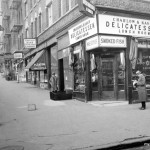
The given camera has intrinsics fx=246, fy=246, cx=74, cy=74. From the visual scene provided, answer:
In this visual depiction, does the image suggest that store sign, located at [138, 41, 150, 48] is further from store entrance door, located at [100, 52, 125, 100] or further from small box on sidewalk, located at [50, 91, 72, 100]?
small box on sidewalk, located at [50, 91, 72, 100]

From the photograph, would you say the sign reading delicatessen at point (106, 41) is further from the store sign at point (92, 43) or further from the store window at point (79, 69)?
the store window at point (79, 69)

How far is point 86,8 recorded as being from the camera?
10.4 m

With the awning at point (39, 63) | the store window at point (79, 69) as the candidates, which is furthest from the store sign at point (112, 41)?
the awning at point (39, 63)

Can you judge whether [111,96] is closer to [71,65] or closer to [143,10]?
[71,65]

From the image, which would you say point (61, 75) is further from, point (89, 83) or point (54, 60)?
point (89, 83)

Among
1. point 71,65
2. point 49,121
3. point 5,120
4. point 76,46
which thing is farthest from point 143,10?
point 5,120

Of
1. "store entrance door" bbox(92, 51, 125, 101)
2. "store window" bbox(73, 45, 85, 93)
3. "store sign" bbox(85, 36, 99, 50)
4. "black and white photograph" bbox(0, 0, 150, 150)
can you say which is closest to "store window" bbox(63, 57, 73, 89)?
"black and white photograph" bbox(0, 0, 150, 150)

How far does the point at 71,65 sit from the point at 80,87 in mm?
1603

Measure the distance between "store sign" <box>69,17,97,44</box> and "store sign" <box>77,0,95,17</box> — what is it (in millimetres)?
949

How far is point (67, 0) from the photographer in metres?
15.8

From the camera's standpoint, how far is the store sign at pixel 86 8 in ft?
32.3

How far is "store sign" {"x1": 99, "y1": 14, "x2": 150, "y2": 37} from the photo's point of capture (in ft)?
38.5

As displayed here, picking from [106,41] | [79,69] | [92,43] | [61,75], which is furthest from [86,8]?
[61,75]

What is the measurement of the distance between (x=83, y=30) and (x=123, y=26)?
2093 mm
